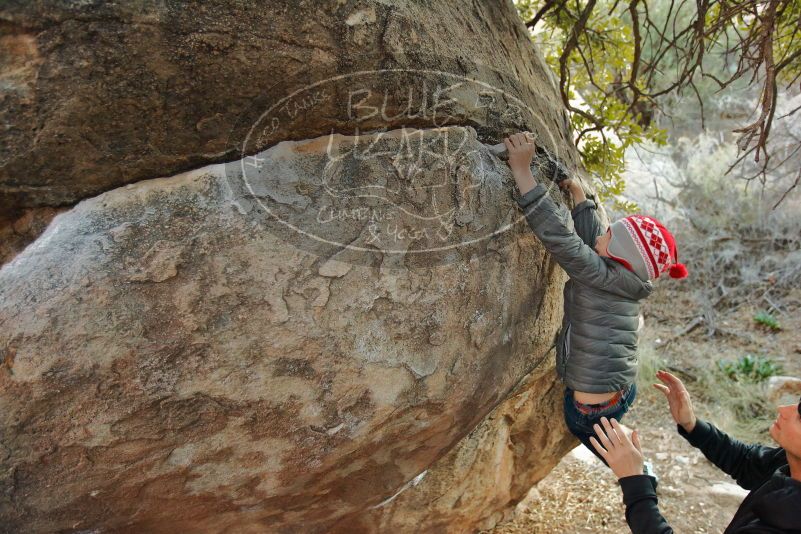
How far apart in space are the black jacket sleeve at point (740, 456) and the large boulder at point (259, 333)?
0.66 metres

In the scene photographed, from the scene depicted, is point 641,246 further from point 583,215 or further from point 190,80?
point 190,80

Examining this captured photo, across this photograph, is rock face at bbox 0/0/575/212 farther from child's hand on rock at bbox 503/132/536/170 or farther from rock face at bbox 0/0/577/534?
child's hand on rock at bbox 503/132/536/170

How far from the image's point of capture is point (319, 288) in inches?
69.9

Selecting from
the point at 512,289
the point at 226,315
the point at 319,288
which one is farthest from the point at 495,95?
the point at 226,315

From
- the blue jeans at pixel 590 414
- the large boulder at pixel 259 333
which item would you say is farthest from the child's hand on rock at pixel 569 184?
the blue jeans at pixel 590 414

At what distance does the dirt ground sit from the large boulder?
1.47 m

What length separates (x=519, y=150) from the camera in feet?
6.69

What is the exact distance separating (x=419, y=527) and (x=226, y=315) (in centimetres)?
140

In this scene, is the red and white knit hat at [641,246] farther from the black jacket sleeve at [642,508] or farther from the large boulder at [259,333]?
the black jacket sleeve at [642,508]

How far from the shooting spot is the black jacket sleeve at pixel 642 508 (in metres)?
1.60

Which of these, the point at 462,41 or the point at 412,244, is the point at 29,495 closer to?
the point at 412,244

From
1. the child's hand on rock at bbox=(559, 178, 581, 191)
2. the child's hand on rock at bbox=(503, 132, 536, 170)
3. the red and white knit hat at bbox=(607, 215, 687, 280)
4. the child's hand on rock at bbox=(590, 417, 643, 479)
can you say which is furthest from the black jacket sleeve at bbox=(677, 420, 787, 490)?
the child's hand on rock at bbox=(503, 132, 536, 170)

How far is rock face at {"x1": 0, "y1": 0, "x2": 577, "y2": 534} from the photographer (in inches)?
62.2

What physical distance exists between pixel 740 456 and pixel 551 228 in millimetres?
923
